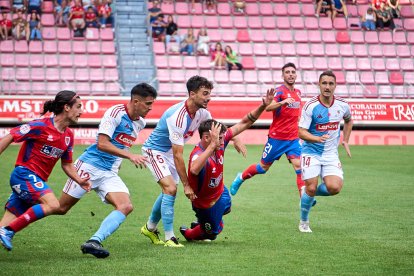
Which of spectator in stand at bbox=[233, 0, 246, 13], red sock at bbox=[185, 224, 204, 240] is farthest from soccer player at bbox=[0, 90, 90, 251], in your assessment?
spectator in stand at bbox=[233, 0, 246, 13]

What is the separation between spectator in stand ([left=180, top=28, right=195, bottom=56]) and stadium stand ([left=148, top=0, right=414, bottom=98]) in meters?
0.46

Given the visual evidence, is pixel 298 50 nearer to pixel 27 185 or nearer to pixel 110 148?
pixel 110 148

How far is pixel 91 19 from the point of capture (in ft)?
106

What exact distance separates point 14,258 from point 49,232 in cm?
216

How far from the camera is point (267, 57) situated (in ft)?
107

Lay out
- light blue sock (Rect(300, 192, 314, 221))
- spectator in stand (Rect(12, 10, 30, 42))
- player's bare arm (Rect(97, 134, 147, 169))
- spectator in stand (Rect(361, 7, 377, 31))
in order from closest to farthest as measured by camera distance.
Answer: player's bare arm (Rect(97, 134, 147, 169))
light blue sock (Rect(300, 192, 314, 221))
spectator in stand (Rect(12, 10, 30, 42))
spectator in stand (Rect(361, 7, 377, 31))

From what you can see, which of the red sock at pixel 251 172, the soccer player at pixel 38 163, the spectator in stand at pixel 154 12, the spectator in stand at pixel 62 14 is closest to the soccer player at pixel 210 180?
the soccer player at pixel 38 163

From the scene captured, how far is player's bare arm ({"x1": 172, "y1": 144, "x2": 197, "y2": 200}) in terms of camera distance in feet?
31.8

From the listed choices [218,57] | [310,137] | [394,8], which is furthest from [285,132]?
[394,8]

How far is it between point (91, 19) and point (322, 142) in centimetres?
2177

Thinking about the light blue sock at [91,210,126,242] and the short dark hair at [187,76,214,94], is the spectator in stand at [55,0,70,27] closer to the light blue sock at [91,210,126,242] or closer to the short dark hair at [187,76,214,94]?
the short dark hair at [187,76,214,94]

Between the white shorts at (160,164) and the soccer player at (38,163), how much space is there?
1287 millimetres

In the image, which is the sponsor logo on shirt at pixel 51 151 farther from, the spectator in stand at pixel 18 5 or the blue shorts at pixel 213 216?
the spectator in stand at pixel 18 5

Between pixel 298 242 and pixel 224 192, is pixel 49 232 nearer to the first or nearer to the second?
pixel 224 192
